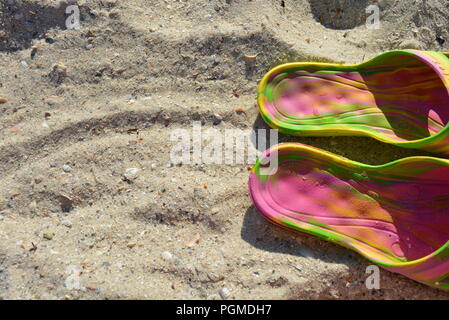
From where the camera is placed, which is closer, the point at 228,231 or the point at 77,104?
the point at 228,231

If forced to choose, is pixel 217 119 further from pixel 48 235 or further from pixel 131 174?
pixel 48 235

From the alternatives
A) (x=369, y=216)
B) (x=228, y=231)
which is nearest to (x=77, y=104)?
(x=228, y=231)

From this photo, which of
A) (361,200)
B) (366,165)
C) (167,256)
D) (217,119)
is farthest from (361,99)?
(167,256)

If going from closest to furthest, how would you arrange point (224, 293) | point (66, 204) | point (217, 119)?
point (224, 293)
point (66, 204)
point (217, 119)

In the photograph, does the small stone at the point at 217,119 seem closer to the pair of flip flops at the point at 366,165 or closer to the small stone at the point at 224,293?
the pair of flip flops at the point at 366,165

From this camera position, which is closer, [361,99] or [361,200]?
[361,200]

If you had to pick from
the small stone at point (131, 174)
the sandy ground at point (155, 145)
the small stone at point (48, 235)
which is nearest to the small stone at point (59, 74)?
the sandy ground at point (155, 145)

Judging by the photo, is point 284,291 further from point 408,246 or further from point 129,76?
point 129,76
